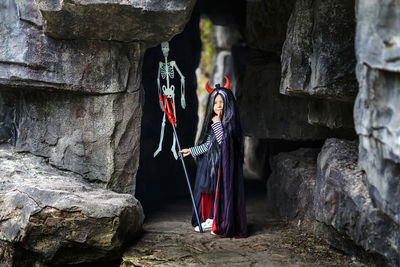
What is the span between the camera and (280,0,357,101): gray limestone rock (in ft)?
15.9

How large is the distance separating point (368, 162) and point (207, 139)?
2288 millimetres

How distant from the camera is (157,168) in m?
7.61

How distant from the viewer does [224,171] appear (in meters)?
5.61

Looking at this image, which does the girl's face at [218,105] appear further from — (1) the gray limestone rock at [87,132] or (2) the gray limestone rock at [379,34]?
(2) the gray limestone rock at [379,34]

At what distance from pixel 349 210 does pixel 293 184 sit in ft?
5.96

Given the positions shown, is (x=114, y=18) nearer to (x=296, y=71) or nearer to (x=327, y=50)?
(x=296, y=71)

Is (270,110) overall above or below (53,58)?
below

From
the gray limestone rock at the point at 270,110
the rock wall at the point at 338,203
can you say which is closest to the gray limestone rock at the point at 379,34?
the rock wall at the point at 338,203

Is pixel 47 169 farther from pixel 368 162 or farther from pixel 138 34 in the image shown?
pixel 368 162

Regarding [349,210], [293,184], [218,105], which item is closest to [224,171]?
[218,105]

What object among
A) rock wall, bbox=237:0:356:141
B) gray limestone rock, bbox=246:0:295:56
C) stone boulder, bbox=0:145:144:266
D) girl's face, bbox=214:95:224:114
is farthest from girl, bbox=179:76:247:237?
gray limestone rock, bbox=246:0:295:56

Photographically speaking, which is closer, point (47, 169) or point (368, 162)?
point (368, 162)

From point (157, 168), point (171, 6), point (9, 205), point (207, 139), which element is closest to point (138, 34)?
point (171, 6)

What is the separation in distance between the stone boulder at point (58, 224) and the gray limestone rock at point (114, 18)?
1.61 m
